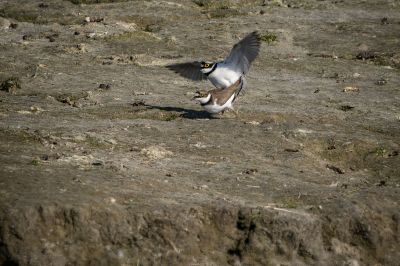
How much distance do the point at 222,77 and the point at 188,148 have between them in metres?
2.81

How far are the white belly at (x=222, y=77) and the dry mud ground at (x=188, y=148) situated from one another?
22.3 inches

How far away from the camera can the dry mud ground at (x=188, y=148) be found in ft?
32.8

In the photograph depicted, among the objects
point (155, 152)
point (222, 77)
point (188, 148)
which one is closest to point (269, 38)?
point (222, 77)

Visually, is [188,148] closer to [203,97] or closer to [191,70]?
[203,97]

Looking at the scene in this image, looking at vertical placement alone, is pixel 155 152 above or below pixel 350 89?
above

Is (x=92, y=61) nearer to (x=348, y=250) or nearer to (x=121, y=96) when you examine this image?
(x=121, y=96)

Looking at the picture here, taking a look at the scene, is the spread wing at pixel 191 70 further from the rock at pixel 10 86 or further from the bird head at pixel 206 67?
the rock at pixel 10 86

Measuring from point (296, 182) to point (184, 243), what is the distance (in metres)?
2.45

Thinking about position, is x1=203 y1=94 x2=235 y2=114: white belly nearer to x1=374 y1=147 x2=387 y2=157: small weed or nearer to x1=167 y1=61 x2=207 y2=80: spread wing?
x1=167 y1=61 x2=207 y2=80: spread wing

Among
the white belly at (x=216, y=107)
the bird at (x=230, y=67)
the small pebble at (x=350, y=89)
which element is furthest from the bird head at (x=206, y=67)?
the small pebble at (x=350, y=89)

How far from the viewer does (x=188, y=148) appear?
1298 cm

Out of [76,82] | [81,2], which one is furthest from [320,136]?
[81,2]

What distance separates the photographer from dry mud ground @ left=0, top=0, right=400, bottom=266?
32.8 feet

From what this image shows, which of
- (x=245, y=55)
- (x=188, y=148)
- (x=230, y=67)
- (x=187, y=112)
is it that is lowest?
(x=187, y=112)
